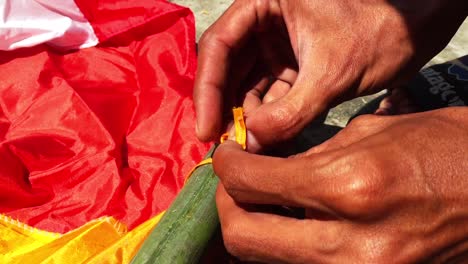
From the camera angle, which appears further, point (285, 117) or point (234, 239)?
point (285, 117)

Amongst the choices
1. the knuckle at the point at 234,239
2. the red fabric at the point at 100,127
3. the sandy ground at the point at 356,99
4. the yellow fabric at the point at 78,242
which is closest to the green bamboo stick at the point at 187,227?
the yellow fabric at the point at 78,242

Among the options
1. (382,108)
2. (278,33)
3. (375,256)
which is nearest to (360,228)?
(375,256)

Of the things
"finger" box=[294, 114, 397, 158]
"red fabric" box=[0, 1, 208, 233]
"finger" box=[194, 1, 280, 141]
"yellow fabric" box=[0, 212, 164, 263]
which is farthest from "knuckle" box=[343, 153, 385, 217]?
"red fabric" box=[0, 1, 208, 233]

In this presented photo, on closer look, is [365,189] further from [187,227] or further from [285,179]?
[187,227]

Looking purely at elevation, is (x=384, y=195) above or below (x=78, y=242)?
above

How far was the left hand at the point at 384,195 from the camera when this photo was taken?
64 centimetres

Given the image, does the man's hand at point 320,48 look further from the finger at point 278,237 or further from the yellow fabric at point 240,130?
the finger at point 278,237

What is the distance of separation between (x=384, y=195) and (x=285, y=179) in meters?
0.15

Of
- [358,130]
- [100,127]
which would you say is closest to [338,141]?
[358,130]

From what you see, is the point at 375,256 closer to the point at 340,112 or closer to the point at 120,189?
the point at 120,189

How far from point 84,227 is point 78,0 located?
0.83 meters

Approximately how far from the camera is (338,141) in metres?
0.82

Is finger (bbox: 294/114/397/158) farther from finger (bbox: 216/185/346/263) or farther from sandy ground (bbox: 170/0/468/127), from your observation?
sandy ground (bbox: 170/0/468/127)

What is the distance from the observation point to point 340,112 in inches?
67.1
